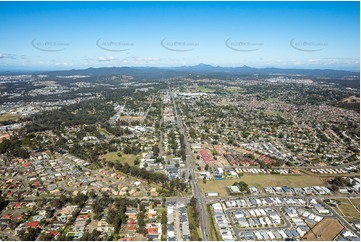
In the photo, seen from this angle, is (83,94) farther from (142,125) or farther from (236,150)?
(236,150)

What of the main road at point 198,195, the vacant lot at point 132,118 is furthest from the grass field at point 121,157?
the vacant lot at point 132,118

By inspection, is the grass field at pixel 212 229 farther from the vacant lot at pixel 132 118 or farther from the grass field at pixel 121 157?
the vacant lot at pixel 132 118

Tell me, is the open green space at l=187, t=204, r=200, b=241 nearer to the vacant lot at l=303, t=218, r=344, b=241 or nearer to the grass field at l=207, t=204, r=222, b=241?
the grass field at l=207, t=204, r=222, b=241

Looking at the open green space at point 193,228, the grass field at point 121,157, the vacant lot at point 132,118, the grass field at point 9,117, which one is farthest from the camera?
the grass field at point 9,117

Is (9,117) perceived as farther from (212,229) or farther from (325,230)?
(325,230)

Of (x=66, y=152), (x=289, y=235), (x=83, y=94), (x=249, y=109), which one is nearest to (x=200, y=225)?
(x=289, y=235)

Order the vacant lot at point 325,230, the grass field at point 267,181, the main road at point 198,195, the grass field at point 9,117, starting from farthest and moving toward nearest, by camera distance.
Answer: the grass field at point 9,117 → the grass field at point 267,181 → the main road at point 198,195 → the vacant lot at point 325,230
